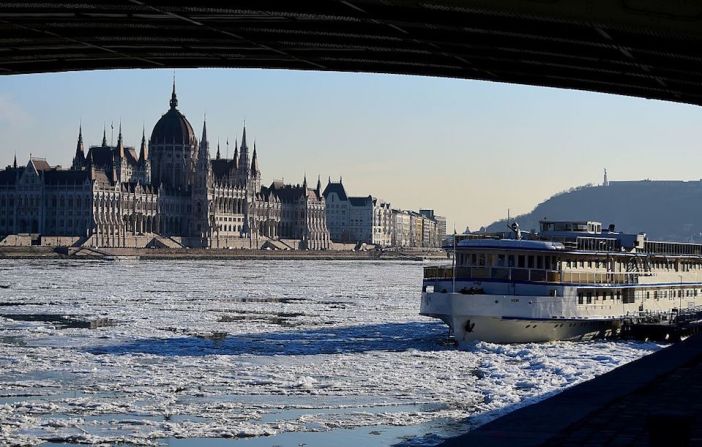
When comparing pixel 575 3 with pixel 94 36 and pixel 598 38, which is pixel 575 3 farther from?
pixel 94 36

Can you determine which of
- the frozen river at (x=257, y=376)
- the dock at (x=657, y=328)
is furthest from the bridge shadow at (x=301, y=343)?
the dock at (x=657, y=328)

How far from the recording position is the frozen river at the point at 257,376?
74.6 ft

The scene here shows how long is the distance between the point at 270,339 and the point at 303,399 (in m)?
17.1

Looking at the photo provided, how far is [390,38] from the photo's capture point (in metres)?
19.8

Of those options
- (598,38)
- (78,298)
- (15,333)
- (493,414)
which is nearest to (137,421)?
(493,414)

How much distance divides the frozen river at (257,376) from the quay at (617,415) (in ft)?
11.7

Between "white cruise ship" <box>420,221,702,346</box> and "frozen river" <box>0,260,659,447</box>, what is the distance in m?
1.29

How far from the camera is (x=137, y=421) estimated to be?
918 inches

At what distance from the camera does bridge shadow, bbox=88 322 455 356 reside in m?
38.5

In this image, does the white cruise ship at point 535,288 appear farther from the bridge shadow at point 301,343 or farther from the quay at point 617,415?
the quay at point 617,415

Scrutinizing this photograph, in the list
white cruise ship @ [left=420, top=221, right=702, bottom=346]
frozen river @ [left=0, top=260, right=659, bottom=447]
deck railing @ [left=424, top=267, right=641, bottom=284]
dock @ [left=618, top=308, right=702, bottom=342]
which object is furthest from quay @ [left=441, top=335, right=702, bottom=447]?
dock @ [left=618, top=308, right=702, bottom=342]

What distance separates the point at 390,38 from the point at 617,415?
6.92m

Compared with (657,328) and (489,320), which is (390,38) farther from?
(657,328)

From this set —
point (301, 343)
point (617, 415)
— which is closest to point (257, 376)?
point (301, 343)
